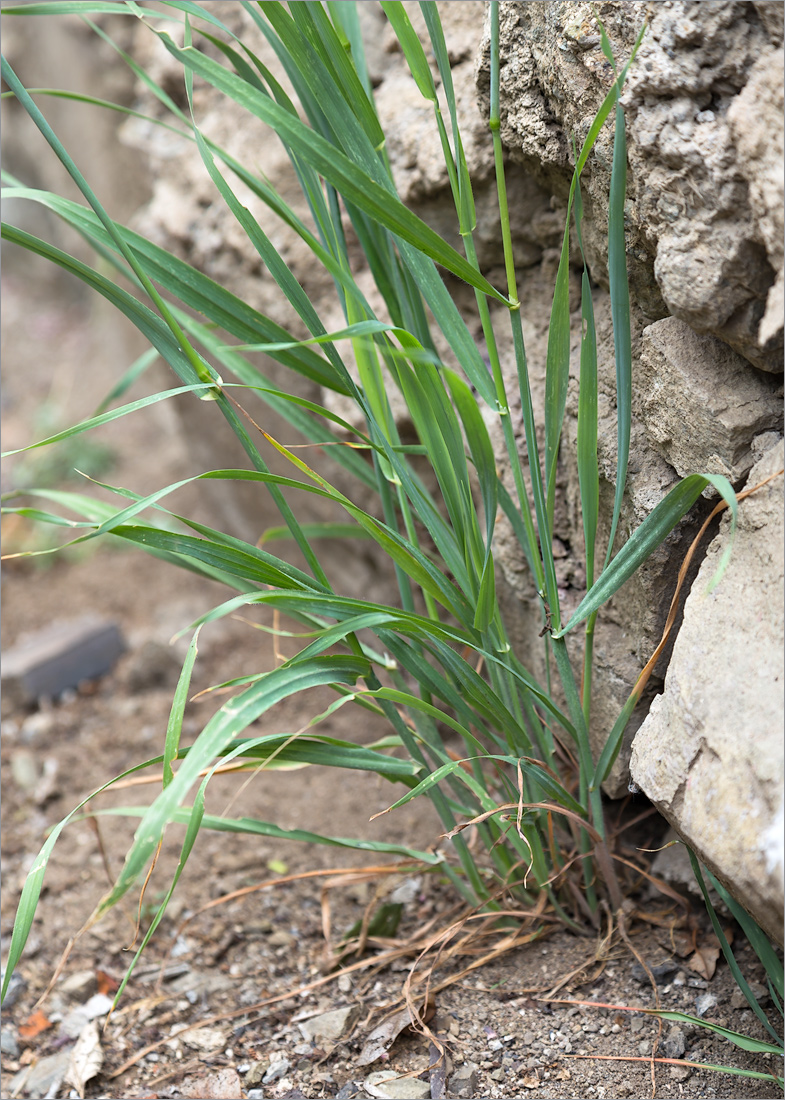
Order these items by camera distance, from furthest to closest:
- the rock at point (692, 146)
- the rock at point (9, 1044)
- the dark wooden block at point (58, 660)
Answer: the dark wooden block at point (58, 660) < the rock at point (9, 1044) < the rock at point (692, 146)

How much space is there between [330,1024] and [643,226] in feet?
2.98

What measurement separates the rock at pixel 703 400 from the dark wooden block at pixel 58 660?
56.4 inches

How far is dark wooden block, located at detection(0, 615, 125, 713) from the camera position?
1.77m

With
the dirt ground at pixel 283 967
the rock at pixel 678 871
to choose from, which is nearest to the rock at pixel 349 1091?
the dirt ground at pixel 283 967

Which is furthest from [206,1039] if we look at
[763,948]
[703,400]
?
[703,400]

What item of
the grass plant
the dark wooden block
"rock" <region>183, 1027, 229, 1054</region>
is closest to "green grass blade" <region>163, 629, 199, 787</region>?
the grass plant

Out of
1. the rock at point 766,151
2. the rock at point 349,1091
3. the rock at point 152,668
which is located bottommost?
the rock at point 349,1091

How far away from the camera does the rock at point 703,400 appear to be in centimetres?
76

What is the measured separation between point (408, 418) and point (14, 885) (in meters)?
0.95

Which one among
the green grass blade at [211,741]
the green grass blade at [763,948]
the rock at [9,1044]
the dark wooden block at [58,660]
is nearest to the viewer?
the green grass blade at [211,741]

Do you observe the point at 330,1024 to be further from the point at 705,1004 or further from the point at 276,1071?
the point at 705,1004

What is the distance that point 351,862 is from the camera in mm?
1248

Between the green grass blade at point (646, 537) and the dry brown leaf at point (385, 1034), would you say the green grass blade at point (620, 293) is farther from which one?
the dry brown leaf at point (385, 1034)

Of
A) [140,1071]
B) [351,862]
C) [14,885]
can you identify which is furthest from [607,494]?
[14,885]
